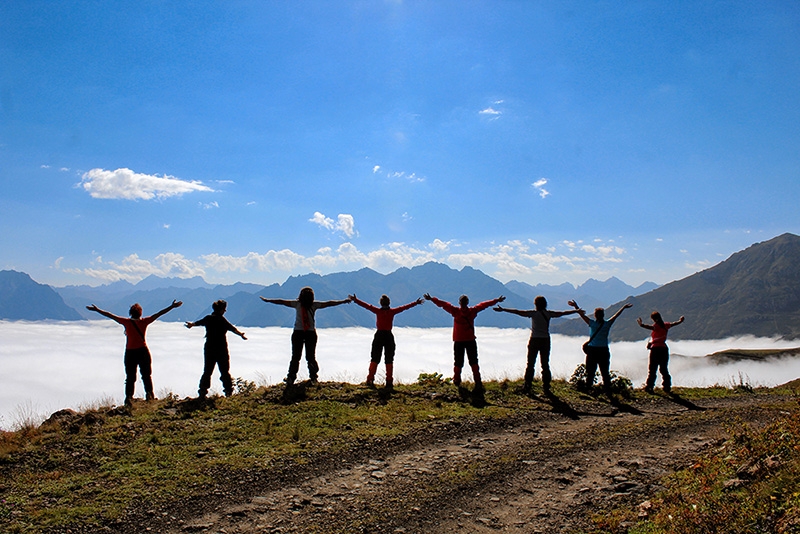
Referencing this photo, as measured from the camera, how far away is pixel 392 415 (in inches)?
463

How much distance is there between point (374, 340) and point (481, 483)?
7663mm

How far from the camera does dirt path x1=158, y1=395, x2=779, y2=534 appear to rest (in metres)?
6.53

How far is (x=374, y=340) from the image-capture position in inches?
592

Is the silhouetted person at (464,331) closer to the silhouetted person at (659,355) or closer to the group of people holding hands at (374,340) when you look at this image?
the group of people holding hands at (374,340)

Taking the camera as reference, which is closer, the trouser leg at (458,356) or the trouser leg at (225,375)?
the trouser leg at (225,375)

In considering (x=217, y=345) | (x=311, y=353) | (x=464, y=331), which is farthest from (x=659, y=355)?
(x=217, y=345)

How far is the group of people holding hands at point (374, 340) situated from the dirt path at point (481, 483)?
380cm

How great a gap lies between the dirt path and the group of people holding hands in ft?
12.5

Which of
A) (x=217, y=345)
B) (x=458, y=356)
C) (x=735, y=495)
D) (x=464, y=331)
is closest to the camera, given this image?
(x=735, y=495)

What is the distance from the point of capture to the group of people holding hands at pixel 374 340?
1359cm

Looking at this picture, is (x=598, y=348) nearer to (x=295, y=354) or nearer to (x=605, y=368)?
(x=605, y=368)

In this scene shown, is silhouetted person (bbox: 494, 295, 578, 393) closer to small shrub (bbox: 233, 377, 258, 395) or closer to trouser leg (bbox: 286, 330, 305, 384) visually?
trouser leg (bbox: 286, 330, 305, 384)

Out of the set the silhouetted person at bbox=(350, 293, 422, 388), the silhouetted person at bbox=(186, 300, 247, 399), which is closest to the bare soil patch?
the silhouetted person at bbox=(350, 293, 422, 388)

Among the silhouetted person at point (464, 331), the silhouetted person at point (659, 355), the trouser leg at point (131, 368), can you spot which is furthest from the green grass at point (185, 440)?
the silhouetted person at point (659, 355)
